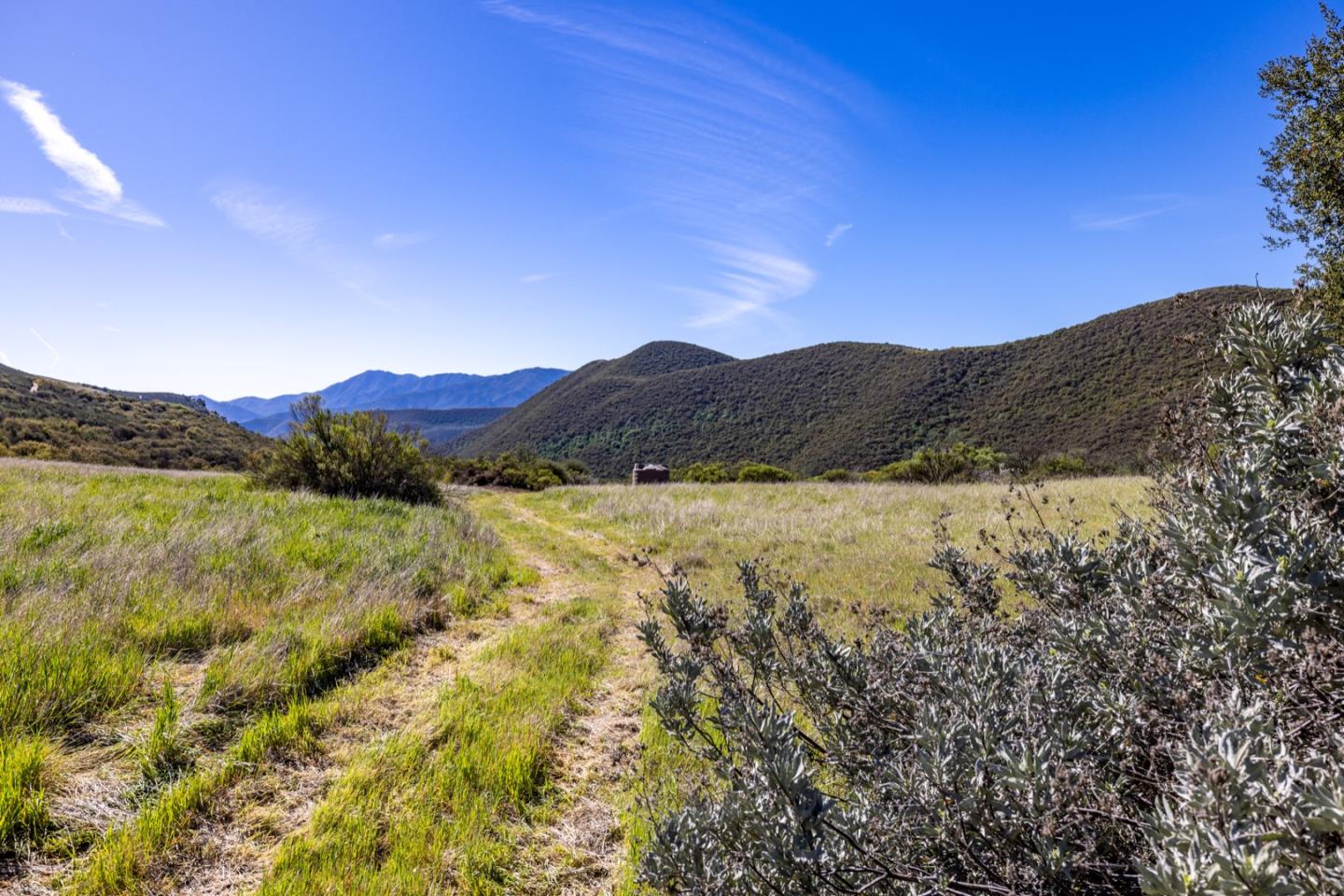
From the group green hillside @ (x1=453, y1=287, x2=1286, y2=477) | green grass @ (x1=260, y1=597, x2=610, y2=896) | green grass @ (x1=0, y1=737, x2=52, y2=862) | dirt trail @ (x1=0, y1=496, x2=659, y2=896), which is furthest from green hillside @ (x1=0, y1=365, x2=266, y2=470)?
green hillside @ (x1=453, y1=287, x2=1286, y2=477)

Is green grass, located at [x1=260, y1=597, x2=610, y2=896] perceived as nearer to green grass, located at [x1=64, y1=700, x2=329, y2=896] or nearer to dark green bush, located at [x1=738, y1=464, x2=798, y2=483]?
green grass, located at [x1=64, y1=700, x2=329, y2=896]

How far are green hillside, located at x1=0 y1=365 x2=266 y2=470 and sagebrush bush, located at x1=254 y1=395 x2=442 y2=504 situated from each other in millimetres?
16870

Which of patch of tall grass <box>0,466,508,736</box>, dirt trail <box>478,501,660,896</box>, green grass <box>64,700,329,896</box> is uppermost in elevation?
patch of tall grass <box>0,466,508,736</box>

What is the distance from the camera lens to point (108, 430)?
35938 mm

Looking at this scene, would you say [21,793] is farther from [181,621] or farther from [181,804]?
[181,621]

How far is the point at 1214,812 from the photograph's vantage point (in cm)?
83

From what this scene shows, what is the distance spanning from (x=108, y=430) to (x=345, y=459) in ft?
125

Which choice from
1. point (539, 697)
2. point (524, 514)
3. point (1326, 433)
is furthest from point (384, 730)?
point (524, 514)

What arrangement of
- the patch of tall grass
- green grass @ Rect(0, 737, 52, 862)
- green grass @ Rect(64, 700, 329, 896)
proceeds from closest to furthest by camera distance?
green grass @ Rect(64, 700, 329, 896) < green grass @ Rect(0, 737, 52, 862) < the patch of tall grass

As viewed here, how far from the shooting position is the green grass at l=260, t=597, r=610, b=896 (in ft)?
7.74

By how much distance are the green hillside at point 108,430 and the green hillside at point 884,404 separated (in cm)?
3621

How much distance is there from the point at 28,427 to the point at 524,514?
3533 centimetres

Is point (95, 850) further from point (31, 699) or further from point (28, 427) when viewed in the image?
point (28, 427)

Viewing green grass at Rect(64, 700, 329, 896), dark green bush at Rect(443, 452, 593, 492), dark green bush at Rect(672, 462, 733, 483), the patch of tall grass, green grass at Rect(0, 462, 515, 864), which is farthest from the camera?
dark green bush at Rect(672, 462, 733, 483)
